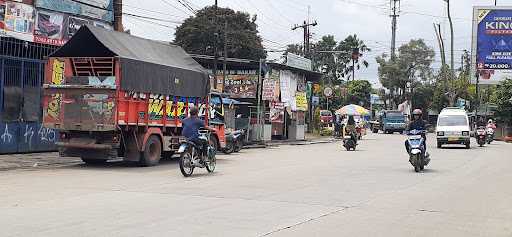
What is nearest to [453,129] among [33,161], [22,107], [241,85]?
[241,85]

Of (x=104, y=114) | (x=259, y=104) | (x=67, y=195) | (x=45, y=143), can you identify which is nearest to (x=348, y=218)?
(x=67, y=195)

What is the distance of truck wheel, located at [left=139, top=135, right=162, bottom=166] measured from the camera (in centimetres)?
1728

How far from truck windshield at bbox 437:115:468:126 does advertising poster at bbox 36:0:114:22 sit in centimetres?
1737

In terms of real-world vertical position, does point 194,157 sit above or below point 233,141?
above

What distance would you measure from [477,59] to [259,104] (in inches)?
748

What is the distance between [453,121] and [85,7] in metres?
18.9

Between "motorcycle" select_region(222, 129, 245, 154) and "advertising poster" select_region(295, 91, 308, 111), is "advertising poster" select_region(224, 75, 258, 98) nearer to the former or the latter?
"advertising poster" select_region(295, 91, 308, 111)

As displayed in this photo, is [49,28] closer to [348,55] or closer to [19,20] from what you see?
[19,20]

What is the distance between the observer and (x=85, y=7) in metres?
21.9

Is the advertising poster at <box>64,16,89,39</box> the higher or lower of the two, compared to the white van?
higher

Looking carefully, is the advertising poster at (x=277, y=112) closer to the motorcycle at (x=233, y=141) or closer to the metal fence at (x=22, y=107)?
the motorcycle at (x=233, y=141)

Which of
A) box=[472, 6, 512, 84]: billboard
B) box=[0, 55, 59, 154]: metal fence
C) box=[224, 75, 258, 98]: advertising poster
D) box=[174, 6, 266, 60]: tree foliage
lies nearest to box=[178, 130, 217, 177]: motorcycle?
box=[0, 55, 59, 154]: metal fence

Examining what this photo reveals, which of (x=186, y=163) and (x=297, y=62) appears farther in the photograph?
(x=297, y=62)

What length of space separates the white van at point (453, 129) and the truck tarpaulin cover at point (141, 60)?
15399mm
